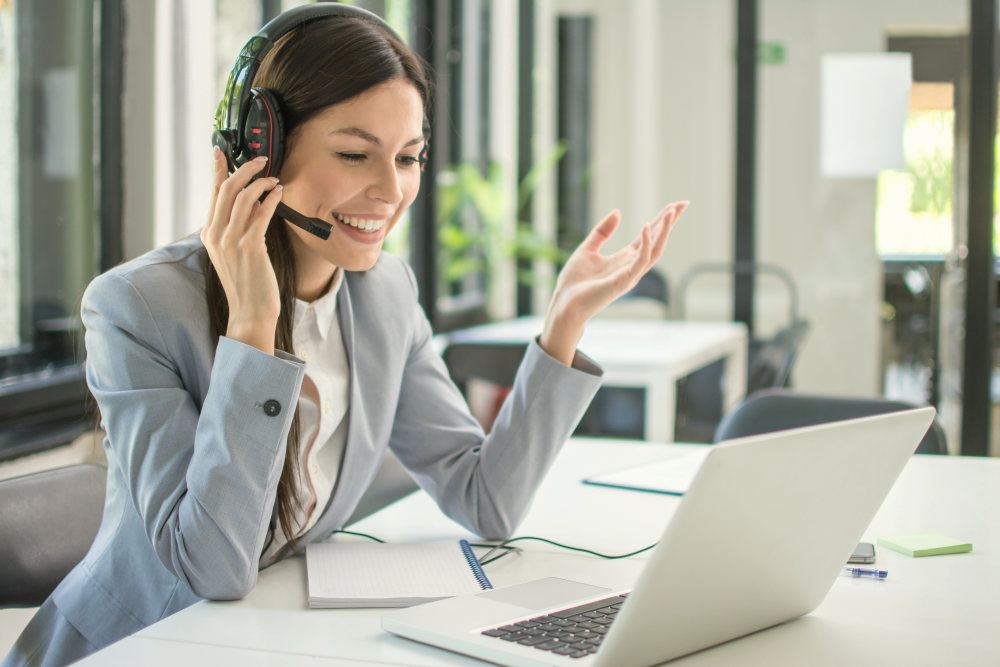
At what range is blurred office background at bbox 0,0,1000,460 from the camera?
4.39 metres

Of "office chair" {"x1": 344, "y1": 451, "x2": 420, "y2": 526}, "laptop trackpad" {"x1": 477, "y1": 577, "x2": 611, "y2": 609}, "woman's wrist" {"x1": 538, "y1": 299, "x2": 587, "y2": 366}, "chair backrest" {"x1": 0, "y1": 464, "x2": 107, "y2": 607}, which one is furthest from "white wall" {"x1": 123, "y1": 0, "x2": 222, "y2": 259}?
"laptop trackpad" {"x1": 477, "y1": 577, "x2": 611, "y2": 609}

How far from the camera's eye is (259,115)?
1.24 meters

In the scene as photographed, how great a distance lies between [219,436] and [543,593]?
0.38 metres

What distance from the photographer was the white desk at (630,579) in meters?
0.90

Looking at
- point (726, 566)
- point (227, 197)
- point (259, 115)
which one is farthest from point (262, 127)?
point (726, 566)

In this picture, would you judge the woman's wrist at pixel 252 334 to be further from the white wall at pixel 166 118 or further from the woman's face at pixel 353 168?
the white wall at pixel 166 118

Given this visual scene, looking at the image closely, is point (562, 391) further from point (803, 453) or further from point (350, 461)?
point (803, 453)

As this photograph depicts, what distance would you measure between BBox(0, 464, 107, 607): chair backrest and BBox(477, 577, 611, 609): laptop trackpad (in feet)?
2.21

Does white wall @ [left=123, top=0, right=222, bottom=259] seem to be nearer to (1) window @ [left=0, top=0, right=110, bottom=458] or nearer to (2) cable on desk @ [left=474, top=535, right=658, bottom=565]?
(1) window @ [left=0, top=0, right=110, bottom=458]

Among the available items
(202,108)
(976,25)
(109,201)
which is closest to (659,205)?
(976,25)

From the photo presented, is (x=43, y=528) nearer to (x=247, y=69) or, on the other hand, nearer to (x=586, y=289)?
(x=247, y=69)

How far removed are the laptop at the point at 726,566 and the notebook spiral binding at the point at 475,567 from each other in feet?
0.21

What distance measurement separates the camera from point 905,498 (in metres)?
1.51

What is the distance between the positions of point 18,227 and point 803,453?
210 cm
